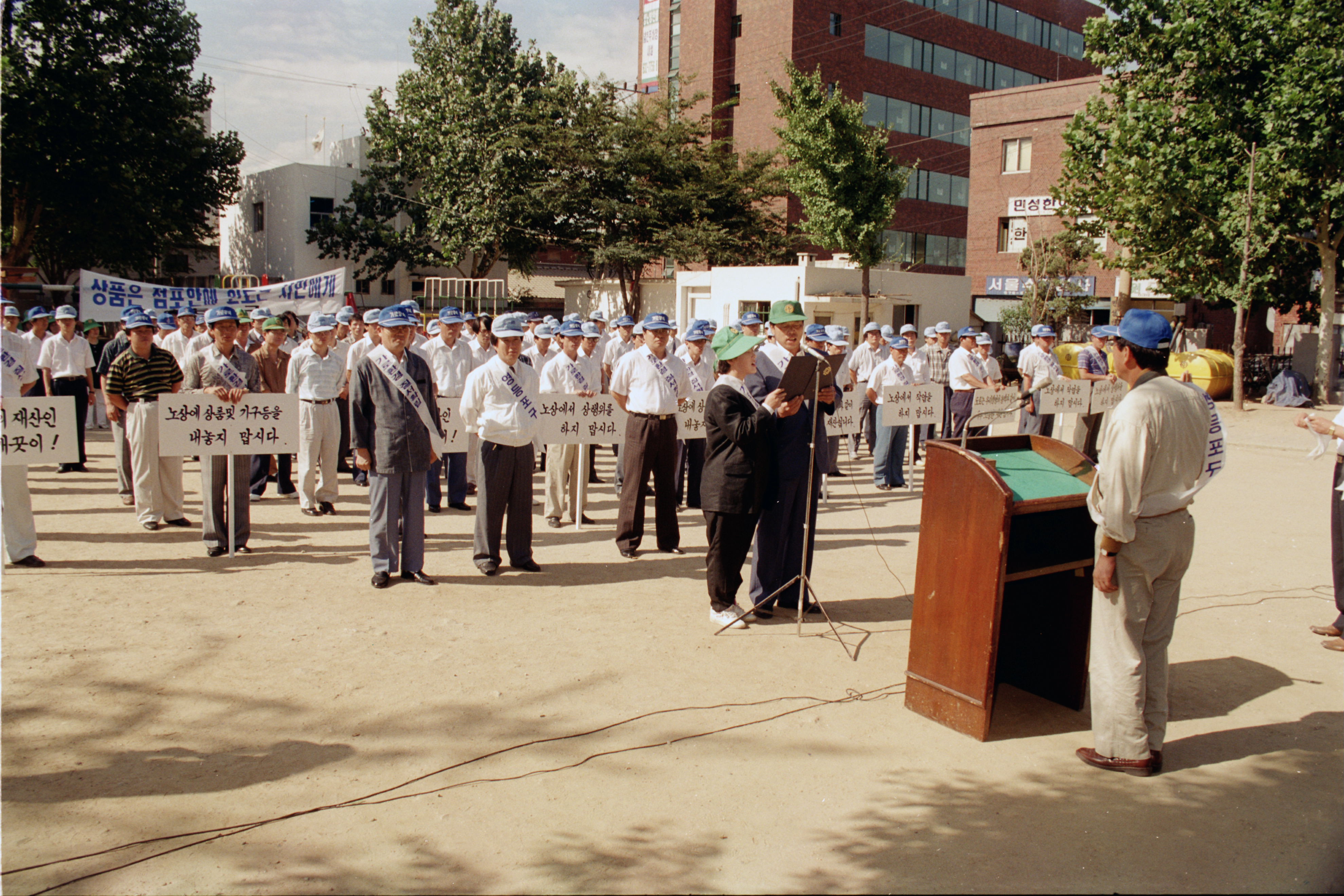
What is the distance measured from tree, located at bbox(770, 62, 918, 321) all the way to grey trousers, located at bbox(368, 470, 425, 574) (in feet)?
78.9

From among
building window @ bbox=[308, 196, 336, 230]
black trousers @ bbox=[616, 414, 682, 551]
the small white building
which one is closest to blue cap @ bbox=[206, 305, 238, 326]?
black trousers @ bbox=[616, 414, 682, 551]

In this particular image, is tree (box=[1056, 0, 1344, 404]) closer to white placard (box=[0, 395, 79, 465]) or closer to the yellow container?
the yellow container

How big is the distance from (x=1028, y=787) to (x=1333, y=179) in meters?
26.6

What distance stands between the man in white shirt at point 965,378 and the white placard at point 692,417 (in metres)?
4.06

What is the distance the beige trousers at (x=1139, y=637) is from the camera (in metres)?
4.31

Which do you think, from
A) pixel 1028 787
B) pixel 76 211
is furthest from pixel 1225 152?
pixel 76 211

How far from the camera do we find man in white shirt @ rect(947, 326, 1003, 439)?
12.6 meters

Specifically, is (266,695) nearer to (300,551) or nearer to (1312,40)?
(300,551)

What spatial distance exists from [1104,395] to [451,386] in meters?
9.40

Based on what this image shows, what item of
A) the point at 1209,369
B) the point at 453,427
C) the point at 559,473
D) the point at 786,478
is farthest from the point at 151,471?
the point at 1209,369

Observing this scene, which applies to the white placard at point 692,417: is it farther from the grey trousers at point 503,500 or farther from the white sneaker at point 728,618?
the white sneaker at point 728,618

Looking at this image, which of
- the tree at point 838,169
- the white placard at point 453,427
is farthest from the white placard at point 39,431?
the tree at point 838,169

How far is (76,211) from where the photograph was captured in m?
32.0

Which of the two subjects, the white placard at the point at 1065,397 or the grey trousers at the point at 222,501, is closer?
the grey trousers at the point at 222,501
